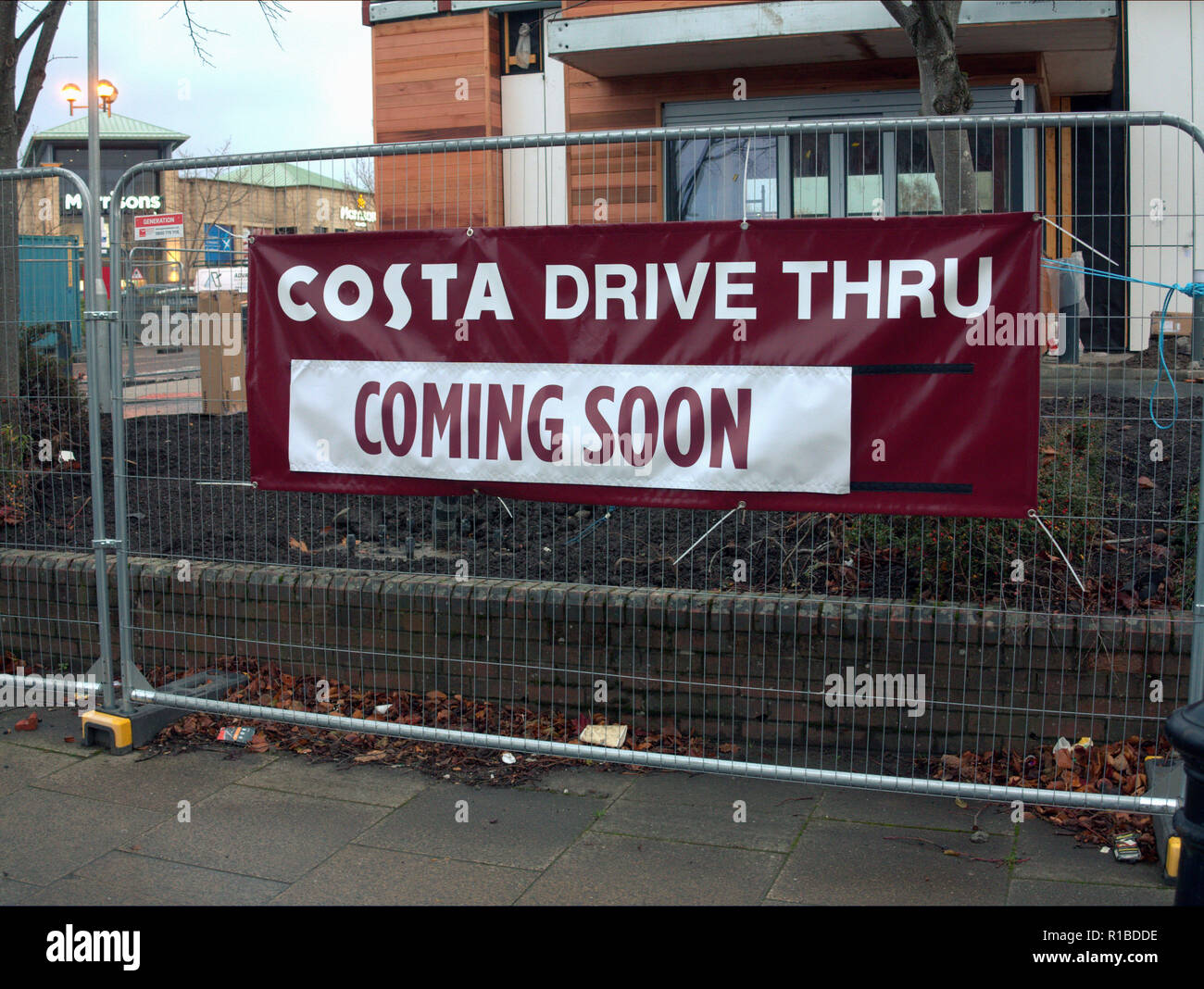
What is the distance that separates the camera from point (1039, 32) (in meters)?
12.3

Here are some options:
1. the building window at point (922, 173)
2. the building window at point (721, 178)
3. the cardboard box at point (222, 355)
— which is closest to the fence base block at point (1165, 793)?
the building window at point (922, 173)

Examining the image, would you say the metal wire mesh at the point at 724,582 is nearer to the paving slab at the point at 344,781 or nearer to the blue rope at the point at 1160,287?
the blue rope at the point at 1160,287

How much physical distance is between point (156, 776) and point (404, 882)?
174 cm

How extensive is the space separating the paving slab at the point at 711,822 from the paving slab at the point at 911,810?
0.13 metres

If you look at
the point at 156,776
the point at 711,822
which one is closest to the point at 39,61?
the point at 156,776

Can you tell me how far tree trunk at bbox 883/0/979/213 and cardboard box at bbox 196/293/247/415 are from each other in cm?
373

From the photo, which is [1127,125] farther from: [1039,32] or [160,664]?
[1039,32]

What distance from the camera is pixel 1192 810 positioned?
9.84 feet

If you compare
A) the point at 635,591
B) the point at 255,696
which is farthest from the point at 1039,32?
the point at 255,696

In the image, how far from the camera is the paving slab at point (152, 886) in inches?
165

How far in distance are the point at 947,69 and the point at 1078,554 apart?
9.63ft

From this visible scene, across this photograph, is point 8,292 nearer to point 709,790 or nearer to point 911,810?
point 709,790

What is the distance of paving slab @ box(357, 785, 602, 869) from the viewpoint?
14.9 ft
